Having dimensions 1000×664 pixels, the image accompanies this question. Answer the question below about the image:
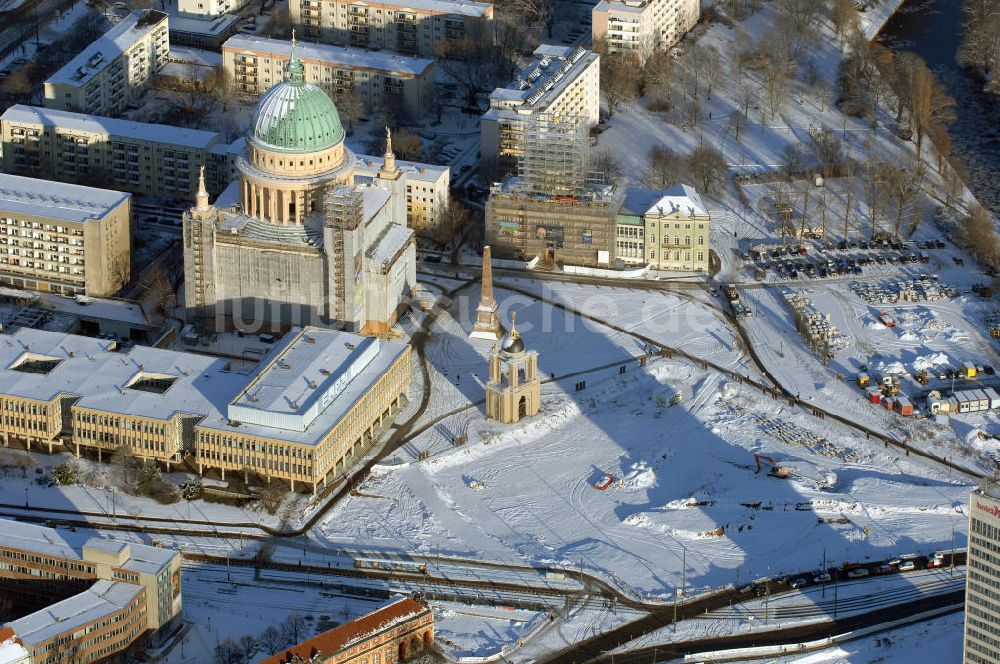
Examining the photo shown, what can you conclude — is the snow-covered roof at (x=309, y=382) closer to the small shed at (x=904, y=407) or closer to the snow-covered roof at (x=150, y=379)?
the snow-covered roof at (x=150, y=379)

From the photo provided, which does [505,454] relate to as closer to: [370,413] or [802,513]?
[370,413]

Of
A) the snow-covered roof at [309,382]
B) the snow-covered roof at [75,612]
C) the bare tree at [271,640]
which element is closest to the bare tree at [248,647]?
the bare tree at [271,640]

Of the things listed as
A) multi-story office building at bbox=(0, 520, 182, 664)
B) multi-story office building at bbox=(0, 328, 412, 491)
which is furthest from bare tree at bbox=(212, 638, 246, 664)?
multi-story office building at bbox=(0, 328, 412, 491)

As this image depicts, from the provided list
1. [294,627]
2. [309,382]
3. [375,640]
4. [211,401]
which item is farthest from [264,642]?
[309,382]

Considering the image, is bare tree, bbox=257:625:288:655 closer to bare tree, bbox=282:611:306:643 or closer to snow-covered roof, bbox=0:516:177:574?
bare tree, bbox=282:611:306:643

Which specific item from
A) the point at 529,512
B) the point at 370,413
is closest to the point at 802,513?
the point at 529,512
